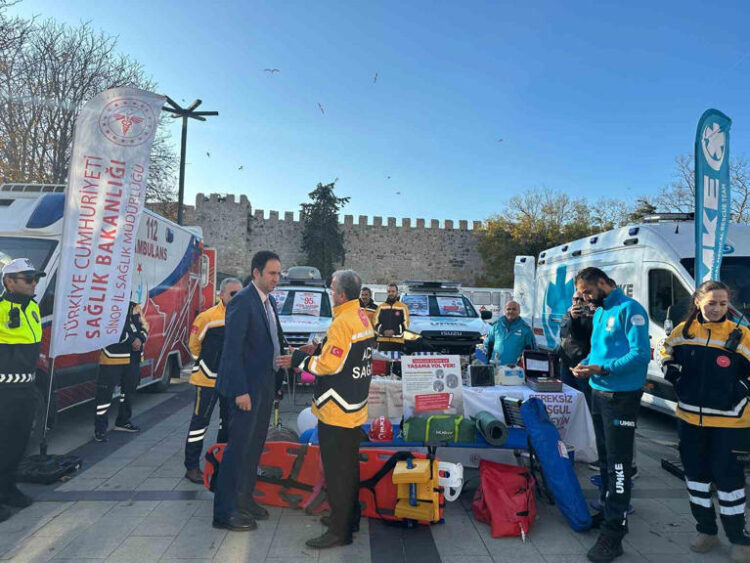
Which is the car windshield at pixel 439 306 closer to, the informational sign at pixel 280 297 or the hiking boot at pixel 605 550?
the informational sign at pixel 280 297

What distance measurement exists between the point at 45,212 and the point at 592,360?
6.11 meters

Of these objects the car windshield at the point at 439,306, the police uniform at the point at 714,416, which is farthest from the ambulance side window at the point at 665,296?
the car windshield at the point at 439,306

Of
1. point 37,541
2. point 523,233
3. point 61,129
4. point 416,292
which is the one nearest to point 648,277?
point 416,292

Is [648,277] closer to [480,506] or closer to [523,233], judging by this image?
[480,506]

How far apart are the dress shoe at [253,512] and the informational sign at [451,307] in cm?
718

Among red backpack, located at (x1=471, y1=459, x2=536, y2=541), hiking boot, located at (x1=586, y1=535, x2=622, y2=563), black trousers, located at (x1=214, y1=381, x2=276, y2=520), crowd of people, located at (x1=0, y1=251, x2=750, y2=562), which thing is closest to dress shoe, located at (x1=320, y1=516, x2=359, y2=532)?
crowd of people, located at (x1=0, y1=251, x2=750, y2=562)

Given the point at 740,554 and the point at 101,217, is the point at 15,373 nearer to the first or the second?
the point at 101,217

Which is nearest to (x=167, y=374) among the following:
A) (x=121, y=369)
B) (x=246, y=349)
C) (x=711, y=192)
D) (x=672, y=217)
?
(x=121, y=369)

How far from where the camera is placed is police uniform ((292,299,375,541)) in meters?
3.22

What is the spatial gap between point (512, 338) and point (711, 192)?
8.84ft

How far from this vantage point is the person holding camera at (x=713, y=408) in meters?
3.22

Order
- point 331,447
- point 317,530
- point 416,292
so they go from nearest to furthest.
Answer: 1. point 331,447
2. point 317,530
3. point 416,292

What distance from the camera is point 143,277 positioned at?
283 inches

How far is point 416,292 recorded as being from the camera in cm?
1119
